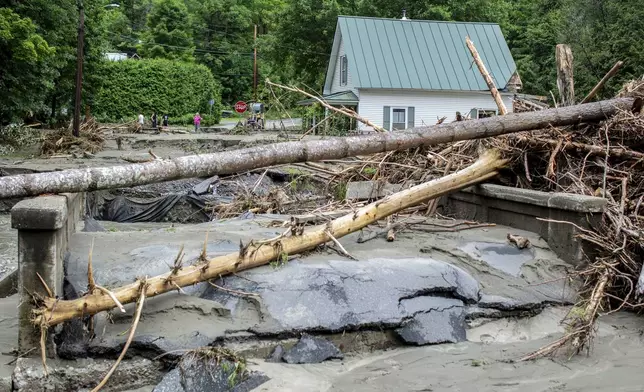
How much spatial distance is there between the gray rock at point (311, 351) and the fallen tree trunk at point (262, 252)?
913 mm

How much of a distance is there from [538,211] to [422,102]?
96.8 feet

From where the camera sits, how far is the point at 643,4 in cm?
3164

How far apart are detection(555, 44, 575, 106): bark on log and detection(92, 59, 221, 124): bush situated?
4146 centimetres

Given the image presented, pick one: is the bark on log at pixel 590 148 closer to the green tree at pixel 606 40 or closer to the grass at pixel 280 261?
the grass at pixel 280 261

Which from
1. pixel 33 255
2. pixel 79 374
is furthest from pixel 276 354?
Result: pixel 33 255

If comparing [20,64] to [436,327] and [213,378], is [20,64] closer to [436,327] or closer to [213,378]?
[436,327]

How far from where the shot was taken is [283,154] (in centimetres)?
681

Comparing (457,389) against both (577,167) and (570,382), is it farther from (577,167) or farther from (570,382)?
(577,167)

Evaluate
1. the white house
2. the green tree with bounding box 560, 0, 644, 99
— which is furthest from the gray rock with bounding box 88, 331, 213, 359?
the white house

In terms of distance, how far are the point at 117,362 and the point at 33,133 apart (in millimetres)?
28526

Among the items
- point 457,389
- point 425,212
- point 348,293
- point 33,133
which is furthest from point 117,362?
point 33,133

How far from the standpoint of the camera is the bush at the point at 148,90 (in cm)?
4903

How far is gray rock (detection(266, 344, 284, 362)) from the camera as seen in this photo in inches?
213

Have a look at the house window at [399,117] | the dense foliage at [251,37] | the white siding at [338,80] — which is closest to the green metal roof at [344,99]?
the white siding at [338,80]
